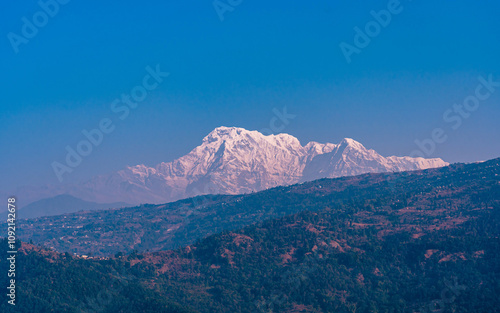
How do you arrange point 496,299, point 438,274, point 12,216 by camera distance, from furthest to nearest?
point 438,274 < point 496,299 < point 12,216

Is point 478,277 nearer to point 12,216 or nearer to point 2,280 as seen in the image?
point 12,216

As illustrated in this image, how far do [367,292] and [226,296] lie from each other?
1675 inches

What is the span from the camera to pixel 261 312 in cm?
18425

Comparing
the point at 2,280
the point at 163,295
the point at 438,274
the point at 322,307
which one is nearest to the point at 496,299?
the point at 438,274

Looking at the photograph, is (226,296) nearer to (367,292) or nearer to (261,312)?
(261,312)

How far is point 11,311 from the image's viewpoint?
177625mm

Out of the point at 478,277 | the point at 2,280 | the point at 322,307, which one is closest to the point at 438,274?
the point at 478,277

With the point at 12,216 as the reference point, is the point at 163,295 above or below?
below

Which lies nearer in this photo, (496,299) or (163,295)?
(496,299)

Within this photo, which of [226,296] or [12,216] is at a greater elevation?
[12,216]

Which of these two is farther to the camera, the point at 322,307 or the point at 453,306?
the point at 322,307

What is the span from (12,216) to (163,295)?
6022cm

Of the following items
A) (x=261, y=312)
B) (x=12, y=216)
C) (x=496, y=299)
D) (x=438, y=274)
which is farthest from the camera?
(x=438, y=274)

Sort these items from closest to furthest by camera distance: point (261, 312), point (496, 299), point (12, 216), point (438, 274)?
point (12, 216) < point (496, 299) < point (261, 312) < point (438, 274)
